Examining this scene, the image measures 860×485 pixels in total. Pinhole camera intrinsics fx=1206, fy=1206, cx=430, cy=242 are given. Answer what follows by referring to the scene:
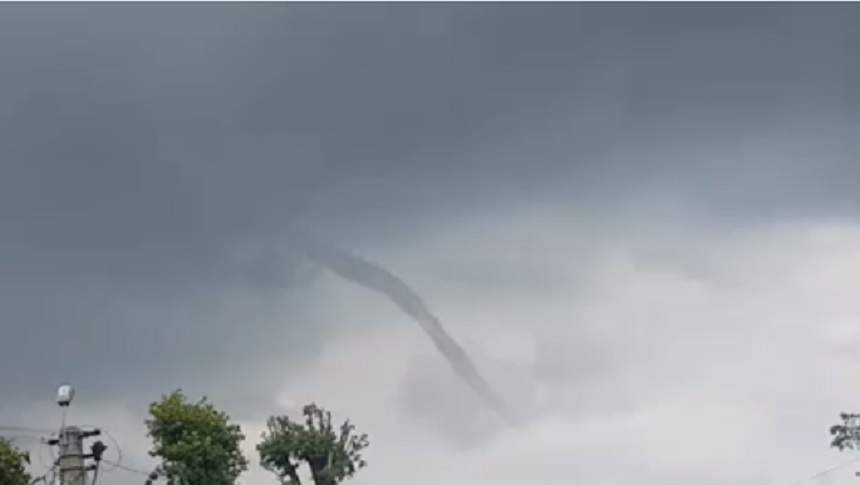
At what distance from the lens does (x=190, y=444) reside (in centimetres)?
5603

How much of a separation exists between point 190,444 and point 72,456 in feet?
35.2

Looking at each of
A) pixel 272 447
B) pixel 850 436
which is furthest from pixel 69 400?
pixel 850 436

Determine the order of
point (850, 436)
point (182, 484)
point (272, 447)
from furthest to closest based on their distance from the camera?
1. point (850, 436)
2. point (272, 447)
3. point (182, 484)

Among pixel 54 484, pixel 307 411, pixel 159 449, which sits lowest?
pixel 54 484

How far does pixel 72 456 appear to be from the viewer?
1797 inches

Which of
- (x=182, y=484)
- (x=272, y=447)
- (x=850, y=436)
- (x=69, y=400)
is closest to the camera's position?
(x=69, y=400)

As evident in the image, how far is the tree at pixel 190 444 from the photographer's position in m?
55.8

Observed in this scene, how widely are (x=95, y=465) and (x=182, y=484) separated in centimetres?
972

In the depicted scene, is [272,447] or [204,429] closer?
[204,429]

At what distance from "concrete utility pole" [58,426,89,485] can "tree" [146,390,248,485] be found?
10.1 meters

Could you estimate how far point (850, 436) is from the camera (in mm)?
71875

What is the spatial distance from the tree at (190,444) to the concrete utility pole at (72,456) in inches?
397

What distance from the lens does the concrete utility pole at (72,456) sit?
1791 inches

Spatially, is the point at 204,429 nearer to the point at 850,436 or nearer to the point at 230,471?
the point at 230,471
